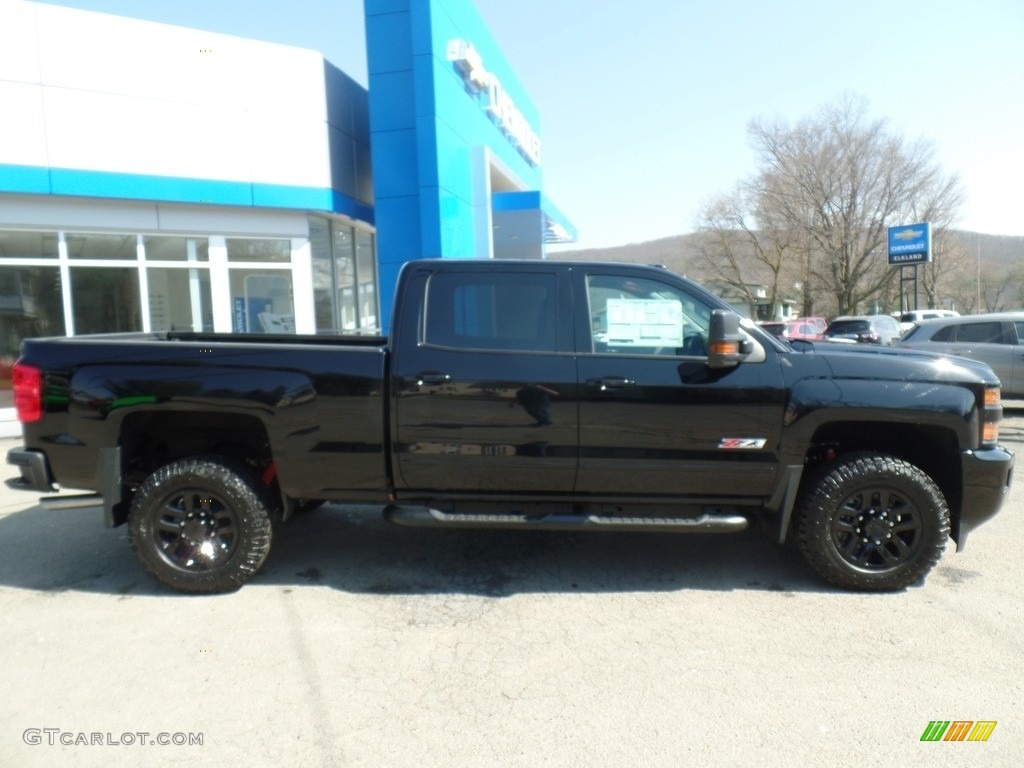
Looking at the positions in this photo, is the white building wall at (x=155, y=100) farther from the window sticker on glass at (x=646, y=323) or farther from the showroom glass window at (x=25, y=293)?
the window sticker on glass at (x=646, y=323)

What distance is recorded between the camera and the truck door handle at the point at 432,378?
4.25 metres

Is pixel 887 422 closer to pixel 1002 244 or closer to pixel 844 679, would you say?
pixel 844 679

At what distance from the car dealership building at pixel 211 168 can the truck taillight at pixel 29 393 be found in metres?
7.29

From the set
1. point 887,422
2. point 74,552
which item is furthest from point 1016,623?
point 74,552

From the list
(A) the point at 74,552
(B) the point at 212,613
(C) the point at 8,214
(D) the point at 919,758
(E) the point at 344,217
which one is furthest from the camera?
(E) the point at 344,217

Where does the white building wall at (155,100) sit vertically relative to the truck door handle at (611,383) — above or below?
above

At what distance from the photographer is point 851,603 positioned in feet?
13.9

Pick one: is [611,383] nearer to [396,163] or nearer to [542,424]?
[542,424]

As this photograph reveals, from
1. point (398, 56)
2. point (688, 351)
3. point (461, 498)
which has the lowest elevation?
point (461, 498)

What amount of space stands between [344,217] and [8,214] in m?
5.34

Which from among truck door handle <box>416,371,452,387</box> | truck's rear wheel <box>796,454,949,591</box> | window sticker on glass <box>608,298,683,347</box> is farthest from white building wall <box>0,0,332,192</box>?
truck's rear wheel <box>796,454,949,591</box>

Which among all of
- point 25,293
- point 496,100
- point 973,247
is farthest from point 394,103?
point 973,247

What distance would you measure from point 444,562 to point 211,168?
9055mm

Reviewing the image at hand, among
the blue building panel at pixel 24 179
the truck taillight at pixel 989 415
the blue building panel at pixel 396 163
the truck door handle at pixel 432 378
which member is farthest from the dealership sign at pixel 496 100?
the truck taillight at pixel 989 415
